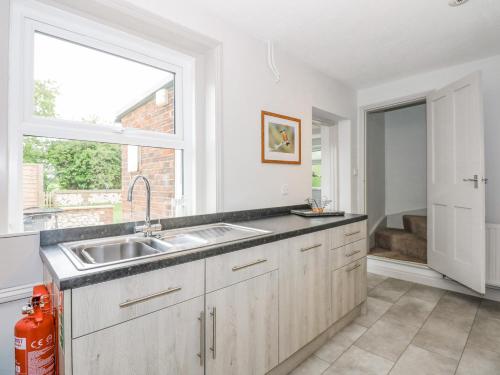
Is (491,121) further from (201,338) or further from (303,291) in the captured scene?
(201,338)

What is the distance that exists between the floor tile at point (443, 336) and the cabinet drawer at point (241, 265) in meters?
1.41

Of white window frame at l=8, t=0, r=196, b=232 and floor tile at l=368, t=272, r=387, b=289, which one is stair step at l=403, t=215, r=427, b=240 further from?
white window frame at l=8, t=0, r=196, b=232

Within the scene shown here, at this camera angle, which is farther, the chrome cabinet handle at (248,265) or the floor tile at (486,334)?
the floor tile at (486,334)

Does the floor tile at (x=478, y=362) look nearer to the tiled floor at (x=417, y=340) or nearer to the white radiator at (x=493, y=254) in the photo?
the tiled floor at (x=417, y=340)

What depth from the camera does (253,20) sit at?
2.10 m

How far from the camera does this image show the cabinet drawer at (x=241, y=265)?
4.26 ft

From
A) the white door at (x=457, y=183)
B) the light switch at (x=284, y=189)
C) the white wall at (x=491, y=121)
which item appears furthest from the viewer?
the white wall at (x=491, y=121)

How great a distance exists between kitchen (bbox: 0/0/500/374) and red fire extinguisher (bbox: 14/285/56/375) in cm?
9

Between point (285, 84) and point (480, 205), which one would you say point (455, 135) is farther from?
point (285, 84)

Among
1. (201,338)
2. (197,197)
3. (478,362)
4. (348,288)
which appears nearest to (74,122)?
(197,197)

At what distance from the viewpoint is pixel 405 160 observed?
4.65 metres

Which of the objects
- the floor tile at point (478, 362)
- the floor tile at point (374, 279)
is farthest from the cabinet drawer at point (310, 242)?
the floor tile at point (374, 279)

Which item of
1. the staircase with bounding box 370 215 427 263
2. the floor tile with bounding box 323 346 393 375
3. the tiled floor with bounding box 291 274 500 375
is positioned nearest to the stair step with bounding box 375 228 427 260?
the staircase with bounding box 370 215 427 263

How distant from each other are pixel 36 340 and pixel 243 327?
0.88 meters
